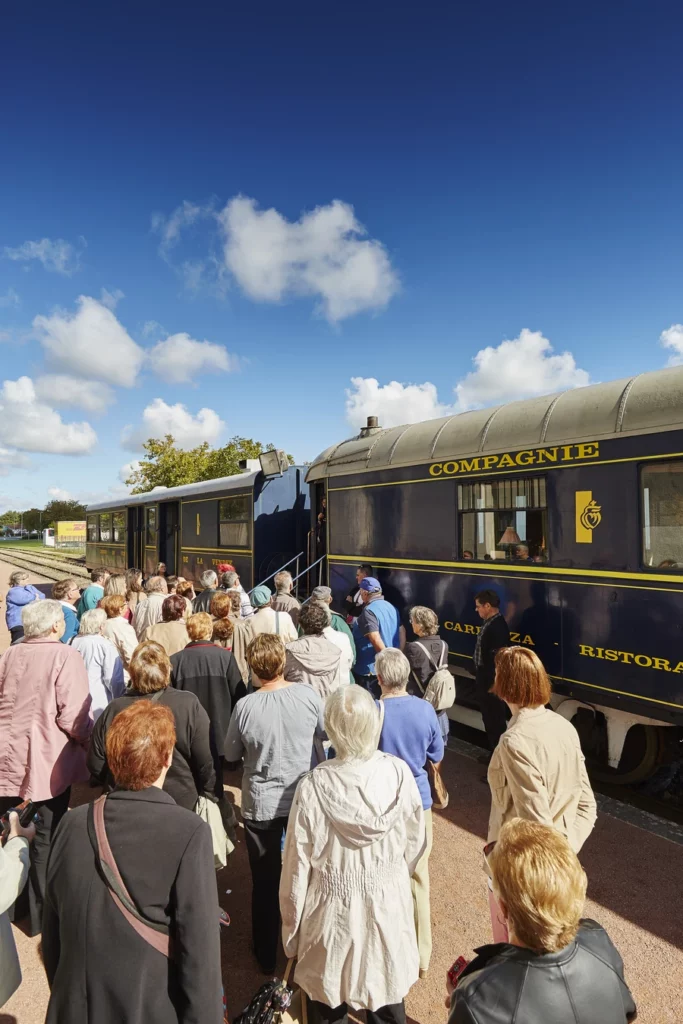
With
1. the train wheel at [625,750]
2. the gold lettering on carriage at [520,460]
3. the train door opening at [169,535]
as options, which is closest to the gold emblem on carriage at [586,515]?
the gold lettering on carriage at [520,460]

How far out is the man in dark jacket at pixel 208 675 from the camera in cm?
404

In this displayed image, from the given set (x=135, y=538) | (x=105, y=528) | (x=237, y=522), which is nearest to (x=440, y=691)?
(x=237, y=522)

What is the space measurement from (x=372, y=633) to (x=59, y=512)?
139 metres

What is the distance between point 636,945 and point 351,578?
5650 millimetres

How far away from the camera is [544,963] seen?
1.49m

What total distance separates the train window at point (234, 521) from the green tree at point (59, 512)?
12734cm

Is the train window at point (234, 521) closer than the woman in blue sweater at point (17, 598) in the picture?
No

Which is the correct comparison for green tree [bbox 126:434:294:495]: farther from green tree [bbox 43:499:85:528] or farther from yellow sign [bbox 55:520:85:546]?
green tree [bbox 43:499:85:528]

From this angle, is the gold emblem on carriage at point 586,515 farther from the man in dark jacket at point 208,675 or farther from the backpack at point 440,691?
the man in dark jacket at point 208,675

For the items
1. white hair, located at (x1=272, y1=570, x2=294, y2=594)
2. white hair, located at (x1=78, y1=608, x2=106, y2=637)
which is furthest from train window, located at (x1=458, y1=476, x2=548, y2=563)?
white hair, located at (x1=78, y1=608, x2=106, y2=637)

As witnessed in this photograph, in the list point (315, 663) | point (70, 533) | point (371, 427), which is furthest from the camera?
point (70, 533)

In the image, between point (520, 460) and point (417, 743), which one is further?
point (520, 460)

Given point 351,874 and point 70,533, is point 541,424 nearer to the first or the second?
point 351,874

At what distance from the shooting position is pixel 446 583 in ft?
22.9
